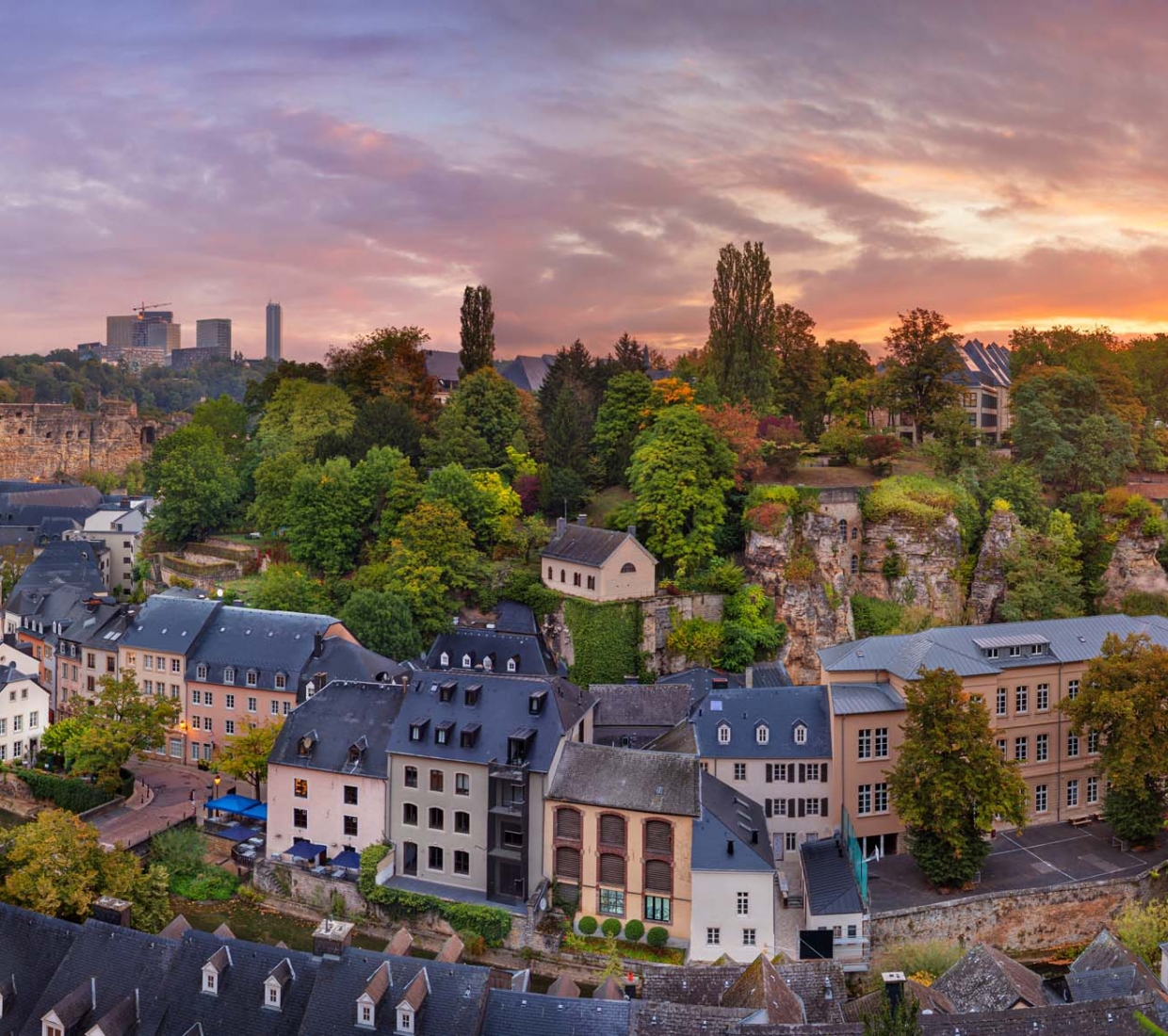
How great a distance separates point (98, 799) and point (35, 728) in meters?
7.94

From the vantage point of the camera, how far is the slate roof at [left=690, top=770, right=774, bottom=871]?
3516 centimetres

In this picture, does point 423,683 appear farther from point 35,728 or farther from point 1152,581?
point 1152,581

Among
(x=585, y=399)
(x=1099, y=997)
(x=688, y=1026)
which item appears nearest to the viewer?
(x=688, y=1026)

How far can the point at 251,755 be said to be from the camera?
4325 centimetres

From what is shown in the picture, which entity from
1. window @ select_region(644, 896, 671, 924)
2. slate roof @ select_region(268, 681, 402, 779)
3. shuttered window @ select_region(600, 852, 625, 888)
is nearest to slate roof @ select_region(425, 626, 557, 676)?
slate roof @ select_region(268, 681, 402, 779)

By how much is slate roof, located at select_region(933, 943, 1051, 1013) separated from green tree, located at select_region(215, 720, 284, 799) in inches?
973

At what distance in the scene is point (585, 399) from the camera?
65.6 metres

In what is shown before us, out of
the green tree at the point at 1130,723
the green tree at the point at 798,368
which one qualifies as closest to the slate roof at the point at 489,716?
the green tree at the point at 1130,723

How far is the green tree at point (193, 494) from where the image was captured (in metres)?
66.8

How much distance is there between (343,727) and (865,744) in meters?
18.4

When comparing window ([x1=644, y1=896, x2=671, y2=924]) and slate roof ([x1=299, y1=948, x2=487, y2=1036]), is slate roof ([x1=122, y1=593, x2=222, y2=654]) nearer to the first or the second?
window ([x1=644, y1=896, x2=671, y2=924])

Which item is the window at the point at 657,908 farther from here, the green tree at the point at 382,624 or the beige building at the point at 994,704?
the green tree at the point at 382,624

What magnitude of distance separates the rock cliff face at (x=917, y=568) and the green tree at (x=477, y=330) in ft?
94.0

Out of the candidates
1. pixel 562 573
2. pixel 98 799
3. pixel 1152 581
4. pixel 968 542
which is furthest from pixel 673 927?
pixel 1152 581
